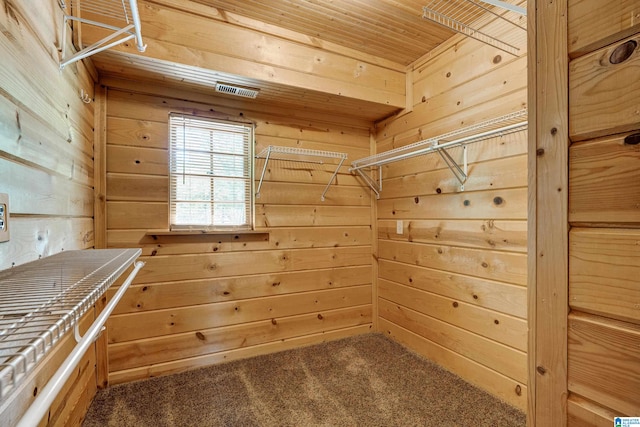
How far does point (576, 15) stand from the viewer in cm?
65

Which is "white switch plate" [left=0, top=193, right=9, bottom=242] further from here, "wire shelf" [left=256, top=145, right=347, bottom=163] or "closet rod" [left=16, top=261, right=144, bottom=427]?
"wire shelf" [left=256, top=145, right=347, bottom=163]

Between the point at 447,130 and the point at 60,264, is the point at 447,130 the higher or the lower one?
the higher one

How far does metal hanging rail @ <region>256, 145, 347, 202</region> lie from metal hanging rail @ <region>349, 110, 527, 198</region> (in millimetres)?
208

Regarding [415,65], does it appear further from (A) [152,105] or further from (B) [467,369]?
(B) [467,369]

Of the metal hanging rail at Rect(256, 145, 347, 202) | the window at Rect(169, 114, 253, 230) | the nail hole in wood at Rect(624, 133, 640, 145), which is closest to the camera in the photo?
the nail hole in wood at Rect(624, 133, 640, 145)

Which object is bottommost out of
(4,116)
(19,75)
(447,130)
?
(4,116)

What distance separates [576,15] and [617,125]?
0.92 ft

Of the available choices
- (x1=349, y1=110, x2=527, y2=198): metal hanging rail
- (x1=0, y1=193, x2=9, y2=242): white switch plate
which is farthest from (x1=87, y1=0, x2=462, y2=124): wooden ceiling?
(x1=0, y1=193, x2=9, y2=242): white switch plate

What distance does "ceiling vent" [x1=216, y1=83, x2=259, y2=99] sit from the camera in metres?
1.95

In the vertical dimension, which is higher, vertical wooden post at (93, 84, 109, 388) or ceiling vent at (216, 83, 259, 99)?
ceiling vent at (216, 83, 259, 99)

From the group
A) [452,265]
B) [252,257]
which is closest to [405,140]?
[452,265]

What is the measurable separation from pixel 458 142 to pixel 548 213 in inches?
42.1

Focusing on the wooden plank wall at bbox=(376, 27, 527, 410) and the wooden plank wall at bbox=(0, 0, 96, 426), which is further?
the wooden plank wall at bbox=(376, 27, 527, 410)

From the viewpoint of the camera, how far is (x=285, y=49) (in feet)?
6.37
